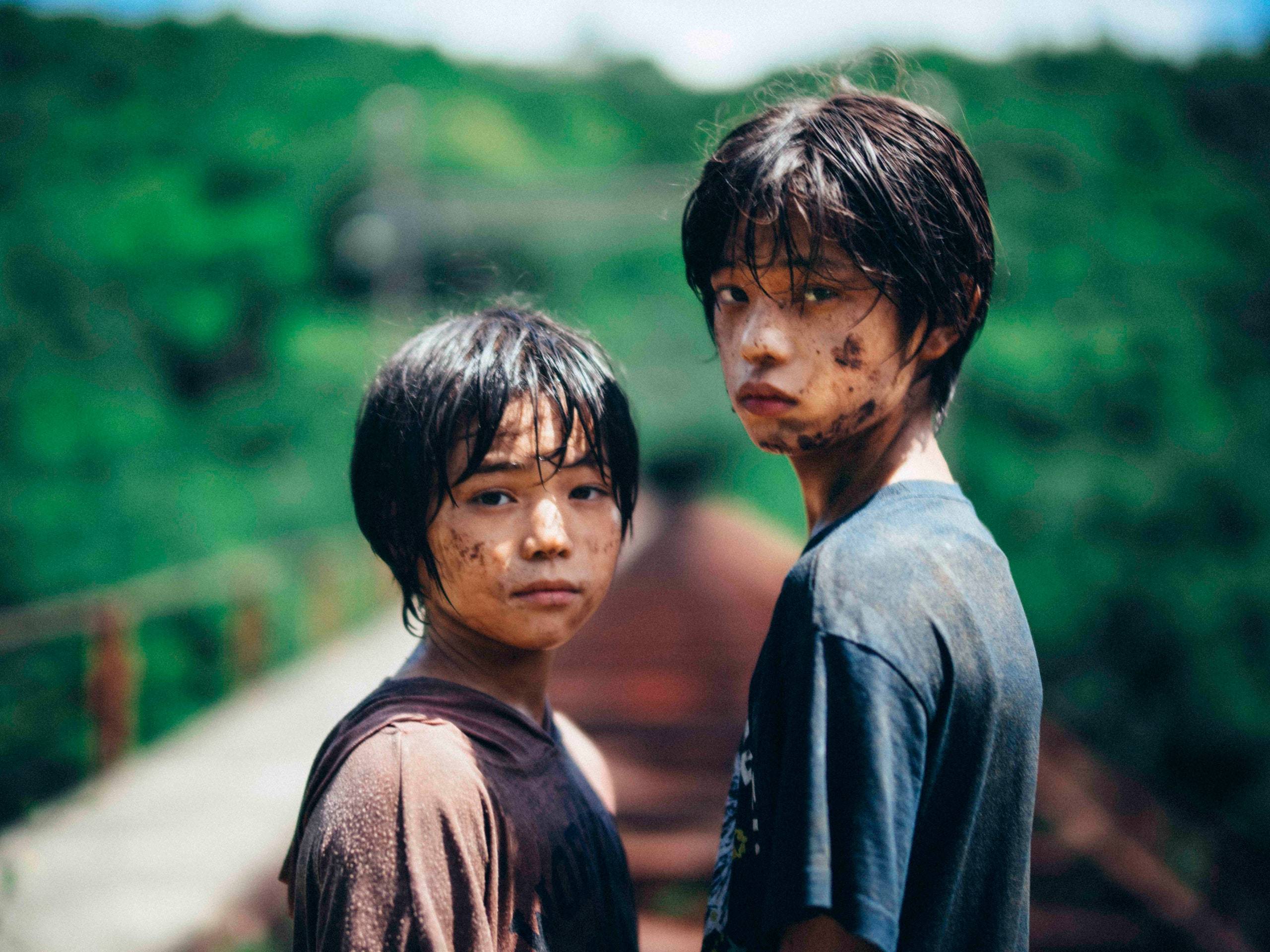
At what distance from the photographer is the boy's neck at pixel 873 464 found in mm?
1255

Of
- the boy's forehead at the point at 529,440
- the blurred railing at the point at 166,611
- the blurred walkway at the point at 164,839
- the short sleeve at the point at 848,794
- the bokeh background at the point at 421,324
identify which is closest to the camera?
the short sleeve at the point at 848,794

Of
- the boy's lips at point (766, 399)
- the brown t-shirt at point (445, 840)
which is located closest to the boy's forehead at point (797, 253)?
the boy's lips at point (766, 399)

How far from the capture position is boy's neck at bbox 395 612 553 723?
1341mm

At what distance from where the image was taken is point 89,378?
1014 inches

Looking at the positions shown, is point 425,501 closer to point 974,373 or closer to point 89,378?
point 89,378

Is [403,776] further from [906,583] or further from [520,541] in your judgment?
[906,583]

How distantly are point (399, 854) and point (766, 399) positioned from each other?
674mm

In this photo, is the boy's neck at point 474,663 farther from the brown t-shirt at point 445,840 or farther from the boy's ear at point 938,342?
the boy's ear at point 938,342

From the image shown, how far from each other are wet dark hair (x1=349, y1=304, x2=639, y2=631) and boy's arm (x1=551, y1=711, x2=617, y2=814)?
31 cm

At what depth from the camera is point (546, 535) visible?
1265mm

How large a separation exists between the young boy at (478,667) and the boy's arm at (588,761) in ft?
0.14

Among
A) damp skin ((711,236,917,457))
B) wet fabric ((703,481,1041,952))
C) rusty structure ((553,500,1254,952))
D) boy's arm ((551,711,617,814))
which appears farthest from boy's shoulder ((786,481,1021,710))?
rusty structure ((553,500,1254,952))

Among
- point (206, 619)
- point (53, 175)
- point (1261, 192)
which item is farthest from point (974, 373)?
point (53, 175)

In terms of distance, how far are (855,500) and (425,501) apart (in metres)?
0.56
